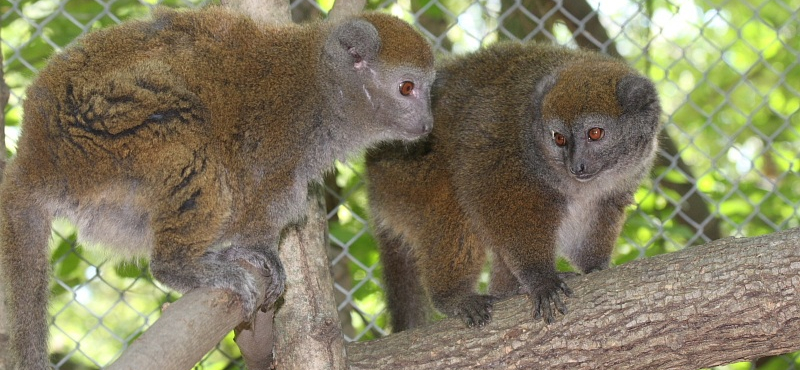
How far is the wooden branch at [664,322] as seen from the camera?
418 cm

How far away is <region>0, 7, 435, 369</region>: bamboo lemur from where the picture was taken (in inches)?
152

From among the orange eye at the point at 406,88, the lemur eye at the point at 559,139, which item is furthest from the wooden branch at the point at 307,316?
the lemur eye at the point at 559,139

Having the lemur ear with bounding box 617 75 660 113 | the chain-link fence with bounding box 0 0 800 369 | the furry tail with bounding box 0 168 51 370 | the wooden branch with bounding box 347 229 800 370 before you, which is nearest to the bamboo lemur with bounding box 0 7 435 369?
the furry tail with bounding box 0 168 51 370

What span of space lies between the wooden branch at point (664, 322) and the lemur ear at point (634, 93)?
105cm

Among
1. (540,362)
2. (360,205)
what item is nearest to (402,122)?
A: (540,362)

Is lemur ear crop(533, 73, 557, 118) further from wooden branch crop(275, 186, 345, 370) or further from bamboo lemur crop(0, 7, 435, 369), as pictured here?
wooden branch crop(275, 186, 345, 370)

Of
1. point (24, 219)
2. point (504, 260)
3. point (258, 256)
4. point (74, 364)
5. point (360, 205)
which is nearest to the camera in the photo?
point (24, 219)

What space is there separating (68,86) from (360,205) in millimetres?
3616

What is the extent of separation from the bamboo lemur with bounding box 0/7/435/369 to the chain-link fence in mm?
1743

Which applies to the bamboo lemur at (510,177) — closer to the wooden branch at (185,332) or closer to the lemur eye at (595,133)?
the lemur eye at (595,133)

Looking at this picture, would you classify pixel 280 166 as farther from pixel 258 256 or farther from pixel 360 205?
pixel 360 205

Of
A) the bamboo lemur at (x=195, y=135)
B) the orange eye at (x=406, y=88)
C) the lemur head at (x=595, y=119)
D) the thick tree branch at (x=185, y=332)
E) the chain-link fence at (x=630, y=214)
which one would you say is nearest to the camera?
the thick tree branch at (x=185, y=332)

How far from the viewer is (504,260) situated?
5262 mm

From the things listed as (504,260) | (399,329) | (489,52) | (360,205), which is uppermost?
(489,52)
